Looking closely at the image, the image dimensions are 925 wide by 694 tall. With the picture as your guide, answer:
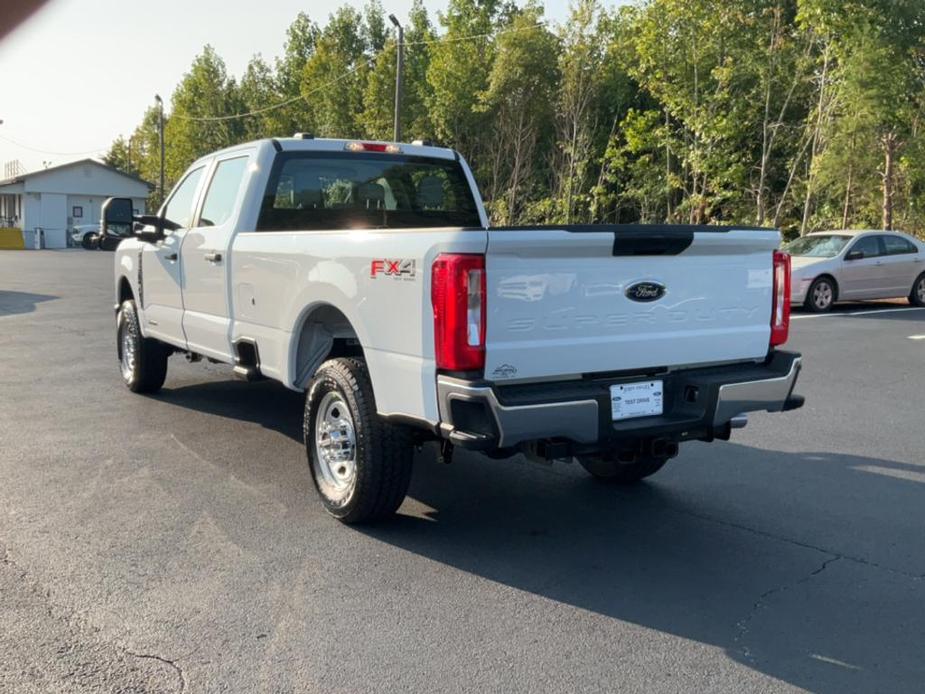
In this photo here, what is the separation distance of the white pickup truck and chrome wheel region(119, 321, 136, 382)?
2479 mm

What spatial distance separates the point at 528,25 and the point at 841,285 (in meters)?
21.2

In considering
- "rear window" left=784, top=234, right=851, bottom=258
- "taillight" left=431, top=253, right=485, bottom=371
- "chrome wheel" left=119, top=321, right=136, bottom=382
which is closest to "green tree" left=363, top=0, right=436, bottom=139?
"rear window" left=784, top=234, right=851, bottom=258

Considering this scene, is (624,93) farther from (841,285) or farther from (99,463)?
(99,463)

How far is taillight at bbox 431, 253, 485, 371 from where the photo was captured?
13.1 ft

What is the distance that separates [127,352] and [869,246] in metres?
13.9

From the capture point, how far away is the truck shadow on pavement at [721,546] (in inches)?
145

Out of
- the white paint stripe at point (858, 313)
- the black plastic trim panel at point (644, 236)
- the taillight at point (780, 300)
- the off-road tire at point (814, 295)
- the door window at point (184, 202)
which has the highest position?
the door window at point (184, 202)

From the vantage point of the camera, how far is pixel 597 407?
4.19m

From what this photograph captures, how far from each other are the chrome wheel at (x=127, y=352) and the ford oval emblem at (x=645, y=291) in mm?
5341

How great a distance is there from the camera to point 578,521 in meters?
5.12

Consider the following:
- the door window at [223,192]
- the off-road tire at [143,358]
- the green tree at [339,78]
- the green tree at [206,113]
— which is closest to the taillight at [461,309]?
the door window at [223,192]

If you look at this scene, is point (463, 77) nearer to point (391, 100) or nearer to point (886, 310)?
point (391, 100)

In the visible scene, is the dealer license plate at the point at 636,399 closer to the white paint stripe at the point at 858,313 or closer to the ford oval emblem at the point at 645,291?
the ford oval emblem at the point at 645,291

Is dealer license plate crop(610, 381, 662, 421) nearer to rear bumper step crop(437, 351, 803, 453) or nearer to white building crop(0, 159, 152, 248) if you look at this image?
rear bumper step crop(437, 351, 803, 453)
